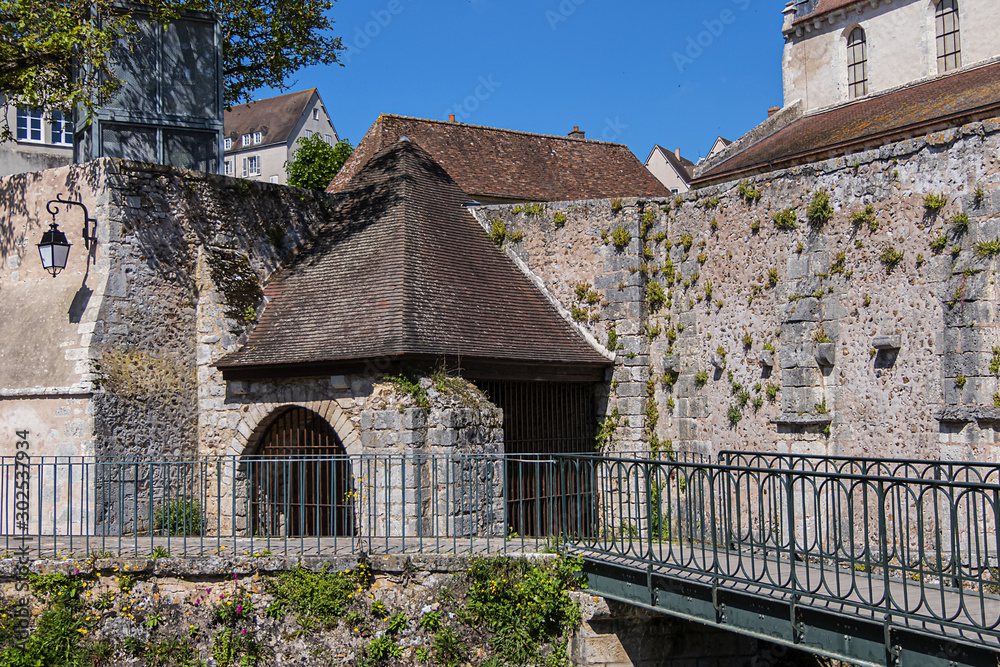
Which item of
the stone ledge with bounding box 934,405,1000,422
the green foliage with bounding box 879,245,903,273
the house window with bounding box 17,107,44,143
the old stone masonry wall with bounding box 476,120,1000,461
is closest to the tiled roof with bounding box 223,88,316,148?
the house window with bounding box 17,107,44,143

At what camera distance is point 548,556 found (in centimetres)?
840

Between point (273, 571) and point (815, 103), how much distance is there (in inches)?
643

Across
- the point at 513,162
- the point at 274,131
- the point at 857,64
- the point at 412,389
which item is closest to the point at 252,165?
the point at 274,131

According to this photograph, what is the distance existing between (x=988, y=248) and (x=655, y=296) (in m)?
4.34

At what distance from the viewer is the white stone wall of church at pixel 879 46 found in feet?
57.8

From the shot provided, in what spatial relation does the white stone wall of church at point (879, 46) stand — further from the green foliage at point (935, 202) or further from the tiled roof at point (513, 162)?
the green foliage at point (935, 202)

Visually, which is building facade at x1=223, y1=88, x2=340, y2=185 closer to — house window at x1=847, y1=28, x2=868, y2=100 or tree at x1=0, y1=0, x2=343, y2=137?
house window at x1=847, y1=28, x2=868, y2=100

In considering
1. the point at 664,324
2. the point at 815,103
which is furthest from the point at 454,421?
the point at 815,103

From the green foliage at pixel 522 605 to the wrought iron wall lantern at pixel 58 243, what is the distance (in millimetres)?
6735

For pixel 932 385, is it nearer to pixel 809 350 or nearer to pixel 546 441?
pixel 809 350

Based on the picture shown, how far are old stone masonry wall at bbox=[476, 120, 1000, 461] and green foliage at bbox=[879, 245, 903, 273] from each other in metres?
0.03

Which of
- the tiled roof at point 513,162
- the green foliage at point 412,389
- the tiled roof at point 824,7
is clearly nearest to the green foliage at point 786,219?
the green foliage at point 412,389

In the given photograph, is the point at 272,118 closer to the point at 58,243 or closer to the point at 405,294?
the point at 58,243

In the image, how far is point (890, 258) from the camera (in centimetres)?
1073
